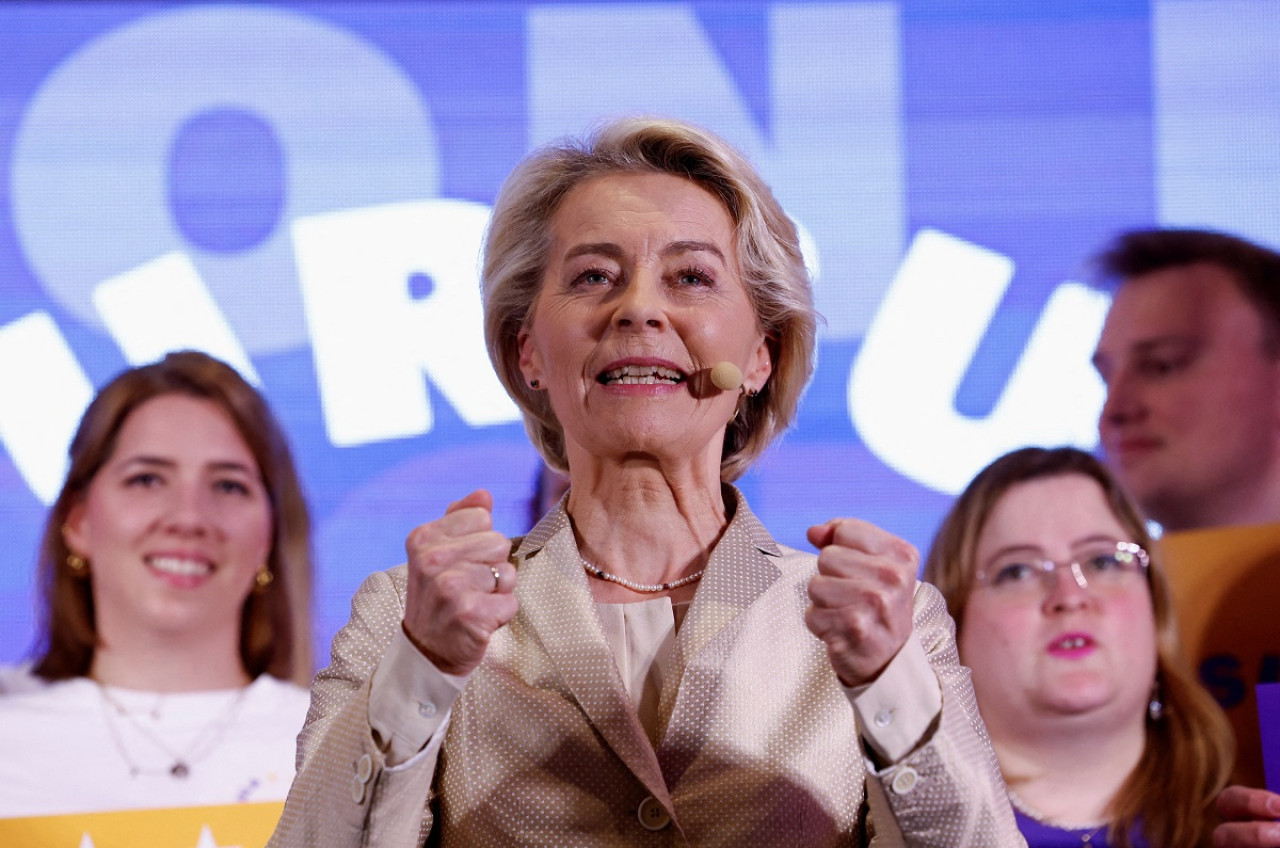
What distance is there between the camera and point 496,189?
3.38 meters

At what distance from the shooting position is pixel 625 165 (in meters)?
2.17

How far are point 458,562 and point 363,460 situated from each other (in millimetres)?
1773

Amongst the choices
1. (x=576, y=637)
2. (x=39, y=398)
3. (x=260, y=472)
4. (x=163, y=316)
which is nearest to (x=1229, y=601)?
(x=576, y=637)

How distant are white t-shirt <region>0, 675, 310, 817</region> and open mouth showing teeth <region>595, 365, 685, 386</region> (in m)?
1.57

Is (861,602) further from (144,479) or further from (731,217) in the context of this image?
(144,479)

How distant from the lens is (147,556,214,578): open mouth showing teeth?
10.5 feet

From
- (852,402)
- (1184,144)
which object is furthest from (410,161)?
(1184,144)

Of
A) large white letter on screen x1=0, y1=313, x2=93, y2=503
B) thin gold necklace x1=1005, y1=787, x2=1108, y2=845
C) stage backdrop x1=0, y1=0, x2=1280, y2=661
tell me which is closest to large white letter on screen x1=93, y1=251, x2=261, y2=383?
stage backdrop x1=0, y1=0, x2=1280, y2=661

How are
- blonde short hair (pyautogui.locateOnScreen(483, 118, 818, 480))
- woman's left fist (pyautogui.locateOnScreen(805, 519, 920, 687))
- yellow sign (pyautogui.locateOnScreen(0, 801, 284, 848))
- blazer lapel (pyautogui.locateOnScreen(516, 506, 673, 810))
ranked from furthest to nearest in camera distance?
1. yellow sign (pyautogui.locateOnScreen(0, 801, 284, 848))
2. blonde short hair (pyautogui.locateOnScreen(483, 118, 818, 480))
3. blazer lapel (pyautogui.locateOnScreen(516, 506, 673, 810))
4. woman's left fist (pyautogui.locateOnScreen(805, 519, 920, 687))

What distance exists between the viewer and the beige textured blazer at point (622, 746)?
1632mm

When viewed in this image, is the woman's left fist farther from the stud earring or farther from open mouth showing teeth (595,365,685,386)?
the stud earring

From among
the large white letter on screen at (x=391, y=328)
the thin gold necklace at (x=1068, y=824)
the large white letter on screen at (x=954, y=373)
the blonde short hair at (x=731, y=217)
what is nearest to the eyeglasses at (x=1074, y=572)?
the large white letter on screen at (x=954, y=373)

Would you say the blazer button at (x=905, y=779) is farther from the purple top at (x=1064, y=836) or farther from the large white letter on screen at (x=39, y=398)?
the large white letter on screen at (x=39, y=398)

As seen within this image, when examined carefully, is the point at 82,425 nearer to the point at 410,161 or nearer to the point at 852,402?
the point at 410,161
